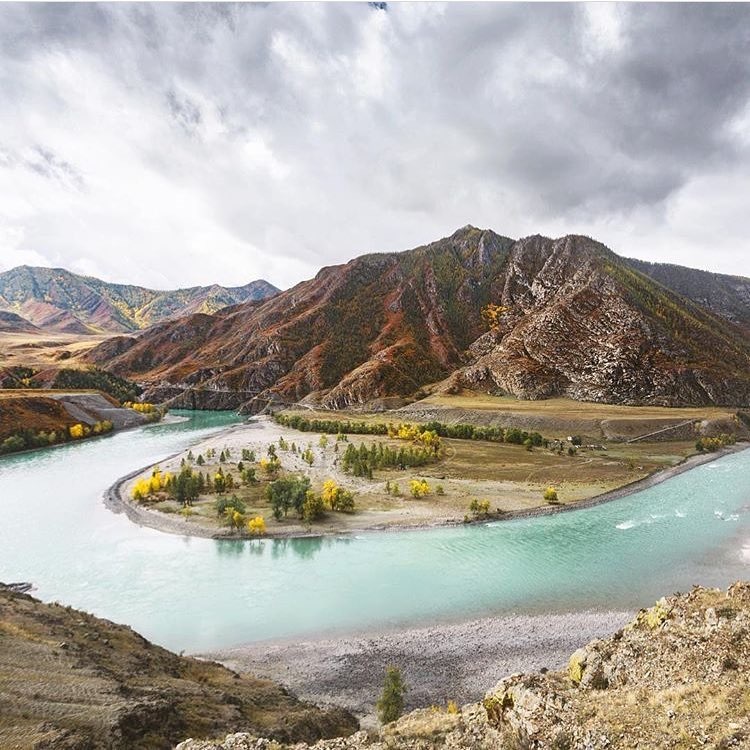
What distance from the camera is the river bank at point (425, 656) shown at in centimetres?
3183

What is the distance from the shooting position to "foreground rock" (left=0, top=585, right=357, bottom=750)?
18616 millimetres

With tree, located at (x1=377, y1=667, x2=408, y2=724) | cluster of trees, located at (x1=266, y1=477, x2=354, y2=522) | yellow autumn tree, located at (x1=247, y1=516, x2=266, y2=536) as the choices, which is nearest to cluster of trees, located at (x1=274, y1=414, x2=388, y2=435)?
cluster of trees, located at (x1=266, y1=477, x2=354, y2=522)

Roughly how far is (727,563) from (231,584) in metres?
52.5

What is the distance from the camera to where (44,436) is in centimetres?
12588

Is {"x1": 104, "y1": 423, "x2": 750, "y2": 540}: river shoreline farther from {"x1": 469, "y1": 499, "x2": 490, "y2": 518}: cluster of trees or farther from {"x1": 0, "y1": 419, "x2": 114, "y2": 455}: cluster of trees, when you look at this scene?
{"x1": 0, "y1": 419, "x2": 114, "y2": 455}: cluster of trees

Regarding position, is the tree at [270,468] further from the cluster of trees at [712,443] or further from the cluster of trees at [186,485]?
the cluster of trees at [712,443]

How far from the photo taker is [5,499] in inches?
3228

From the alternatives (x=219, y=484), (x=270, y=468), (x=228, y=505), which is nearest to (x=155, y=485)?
(x=219, y=484)

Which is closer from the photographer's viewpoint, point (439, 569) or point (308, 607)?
point (308, 607)

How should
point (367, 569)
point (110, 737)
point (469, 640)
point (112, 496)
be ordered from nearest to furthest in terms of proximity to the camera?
1. point (110, 737)
2. point (469, 640)
3. point (367, 569)
4. point (112, 496)

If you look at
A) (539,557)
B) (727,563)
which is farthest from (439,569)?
(727,563)

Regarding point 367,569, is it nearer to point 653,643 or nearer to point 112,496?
point 653,643

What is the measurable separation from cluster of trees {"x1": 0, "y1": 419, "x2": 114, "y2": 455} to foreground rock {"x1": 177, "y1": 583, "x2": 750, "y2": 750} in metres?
129

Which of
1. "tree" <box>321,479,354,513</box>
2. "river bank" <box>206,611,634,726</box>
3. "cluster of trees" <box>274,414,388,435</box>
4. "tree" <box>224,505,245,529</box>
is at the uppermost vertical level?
"cluster of trees" <box>274,414,388,435</box>
